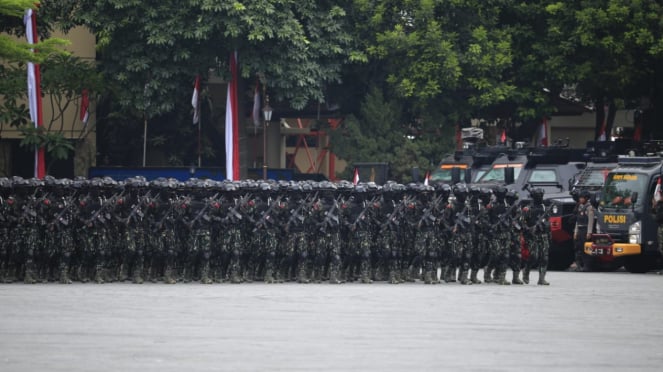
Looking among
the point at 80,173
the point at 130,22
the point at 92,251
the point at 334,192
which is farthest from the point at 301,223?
the point at 80,173

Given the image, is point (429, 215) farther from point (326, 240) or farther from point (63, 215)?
point (63, 215)

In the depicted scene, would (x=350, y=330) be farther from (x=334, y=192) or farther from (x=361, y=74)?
(x=361, y=74)

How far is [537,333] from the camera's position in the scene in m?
13.5

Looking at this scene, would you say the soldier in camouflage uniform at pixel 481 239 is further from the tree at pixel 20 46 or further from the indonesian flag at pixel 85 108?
the indonesian flag at pixel 85 108

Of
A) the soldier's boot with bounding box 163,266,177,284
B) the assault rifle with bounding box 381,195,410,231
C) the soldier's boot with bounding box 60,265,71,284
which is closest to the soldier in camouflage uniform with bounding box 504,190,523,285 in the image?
the assault rifle with bounding box 381,195,410,231

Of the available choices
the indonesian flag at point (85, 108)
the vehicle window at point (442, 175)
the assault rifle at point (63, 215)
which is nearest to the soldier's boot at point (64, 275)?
the assault rifle at point (63, 215)

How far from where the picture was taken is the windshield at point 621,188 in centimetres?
2422

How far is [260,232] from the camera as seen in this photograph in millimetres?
20719

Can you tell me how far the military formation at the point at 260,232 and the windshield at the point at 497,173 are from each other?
5081 mm

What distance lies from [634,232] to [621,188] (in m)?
0.94

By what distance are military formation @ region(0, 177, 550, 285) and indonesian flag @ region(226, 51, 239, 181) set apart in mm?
12176

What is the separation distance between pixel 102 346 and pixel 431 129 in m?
24.8

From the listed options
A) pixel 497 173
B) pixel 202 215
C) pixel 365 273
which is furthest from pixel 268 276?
pixel 497 173

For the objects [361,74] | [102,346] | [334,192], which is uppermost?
[361,74]
